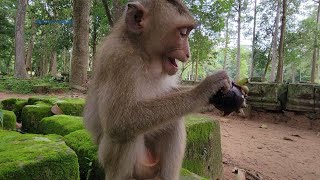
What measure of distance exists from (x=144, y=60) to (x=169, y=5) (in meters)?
0.46

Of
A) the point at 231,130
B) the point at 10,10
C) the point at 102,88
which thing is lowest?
the point at 231,130

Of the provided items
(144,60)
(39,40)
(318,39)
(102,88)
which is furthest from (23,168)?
(39,40)

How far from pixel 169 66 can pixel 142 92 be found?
309 mm

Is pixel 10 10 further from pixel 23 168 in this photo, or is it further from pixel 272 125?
pixel 23 168

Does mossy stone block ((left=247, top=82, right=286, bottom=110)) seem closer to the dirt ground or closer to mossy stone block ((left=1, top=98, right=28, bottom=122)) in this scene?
the dirt ground

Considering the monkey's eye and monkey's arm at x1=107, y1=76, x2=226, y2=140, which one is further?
the monkey's eye

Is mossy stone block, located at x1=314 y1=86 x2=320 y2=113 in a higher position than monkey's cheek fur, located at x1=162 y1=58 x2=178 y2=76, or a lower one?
lower

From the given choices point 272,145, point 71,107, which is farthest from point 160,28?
point 272,145

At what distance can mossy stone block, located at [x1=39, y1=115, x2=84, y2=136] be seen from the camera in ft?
11.1

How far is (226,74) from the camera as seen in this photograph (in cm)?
245

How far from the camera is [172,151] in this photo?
8.79ft

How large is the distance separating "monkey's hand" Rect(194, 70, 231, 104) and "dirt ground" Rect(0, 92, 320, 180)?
9.70ft

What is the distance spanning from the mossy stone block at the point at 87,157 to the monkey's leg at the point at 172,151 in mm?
540

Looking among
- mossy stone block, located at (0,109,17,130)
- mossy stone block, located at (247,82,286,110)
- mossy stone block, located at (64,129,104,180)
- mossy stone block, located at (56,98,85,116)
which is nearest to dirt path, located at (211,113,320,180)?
mossy stone block, located at (247,82,286,110)
